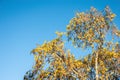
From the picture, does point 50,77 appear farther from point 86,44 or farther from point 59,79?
point 86,44

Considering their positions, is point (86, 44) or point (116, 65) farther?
point (116, 65)

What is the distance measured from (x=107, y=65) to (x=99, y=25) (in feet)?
20.3

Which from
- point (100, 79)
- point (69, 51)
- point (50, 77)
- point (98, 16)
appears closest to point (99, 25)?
point (98, 16)

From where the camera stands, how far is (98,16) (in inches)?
1141

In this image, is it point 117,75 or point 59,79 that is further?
point 117,75

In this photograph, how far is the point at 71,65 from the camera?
91.4 ft

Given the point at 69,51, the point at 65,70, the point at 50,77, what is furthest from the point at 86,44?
the point at 50,77

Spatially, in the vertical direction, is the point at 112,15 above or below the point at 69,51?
above

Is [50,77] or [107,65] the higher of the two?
[107,65]

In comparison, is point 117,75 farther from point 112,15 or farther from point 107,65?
point 112,15

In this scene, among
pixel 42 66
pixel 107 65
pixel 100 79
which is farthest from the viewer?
pixel 107 65

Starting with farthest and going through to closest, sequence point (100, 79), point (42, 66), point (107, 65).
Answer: point (107, 65)
point (100, 79)
point (42, 66)

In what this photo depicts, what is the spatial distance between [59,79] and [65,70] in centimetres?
153

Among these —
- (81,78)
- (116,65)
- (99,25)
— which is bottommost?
(81,78)
